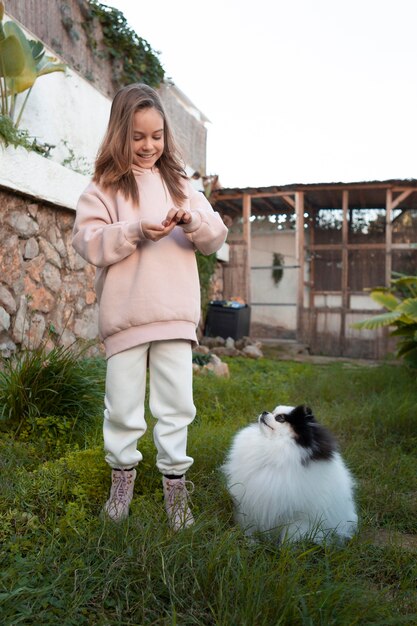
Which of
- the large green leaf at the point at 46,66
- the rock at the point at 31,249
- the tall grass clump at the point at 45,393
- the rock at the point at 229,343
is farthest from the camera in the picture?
the rock at the point at 229,343

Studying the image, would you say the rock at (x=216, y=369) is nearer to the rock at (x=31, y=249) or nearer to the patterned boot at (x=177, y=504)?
the rock at (x=31, y=249)

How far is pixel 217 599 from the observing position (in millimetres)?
1658

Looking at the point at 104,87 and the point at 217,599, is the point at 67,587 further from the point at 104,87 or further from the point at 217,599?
the point at 104,87

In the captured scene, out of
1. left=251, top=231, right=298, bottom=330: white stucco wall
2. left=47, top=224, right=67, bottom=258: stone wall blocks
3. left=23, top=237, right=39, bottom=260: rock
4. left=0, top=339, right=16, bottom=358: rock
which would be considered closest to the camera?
left=0, top=339, right=16, bottom=358: rock

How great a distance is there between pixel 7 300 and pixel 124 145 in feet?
8.05

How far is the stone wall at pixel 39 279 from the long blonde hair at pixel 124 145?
1880 millimetres

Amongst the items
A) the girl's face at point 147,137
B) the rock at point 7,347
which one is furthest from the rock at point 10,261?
the girl's face at point 147,137

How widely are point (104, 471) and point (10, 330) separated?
221cm

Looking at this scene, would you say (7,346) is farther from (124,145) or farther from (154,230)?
(154,230)

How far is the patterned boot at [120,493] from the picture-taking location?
2.28m

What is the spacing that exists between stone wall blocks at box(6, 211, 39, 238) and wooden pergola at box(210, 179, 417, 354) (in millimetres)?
6254

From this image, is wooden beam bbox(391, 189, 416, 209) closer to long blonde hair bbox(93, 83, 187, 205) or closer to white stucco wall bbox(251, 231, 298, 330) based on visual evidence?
white stucco wall bbox(251, 231, 298, 330)

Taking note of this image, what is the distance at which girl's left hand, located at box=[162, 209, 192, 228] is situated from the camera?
212 cm

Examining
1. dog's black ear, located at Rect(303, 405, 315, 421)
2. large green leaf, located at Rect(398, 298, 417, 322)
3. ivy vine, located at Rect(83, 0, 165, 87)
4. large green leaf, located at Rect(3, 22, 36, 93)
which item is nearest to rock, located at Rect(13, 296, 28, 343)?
large green leaf, located at Rect(3, 22, 36, 93)
